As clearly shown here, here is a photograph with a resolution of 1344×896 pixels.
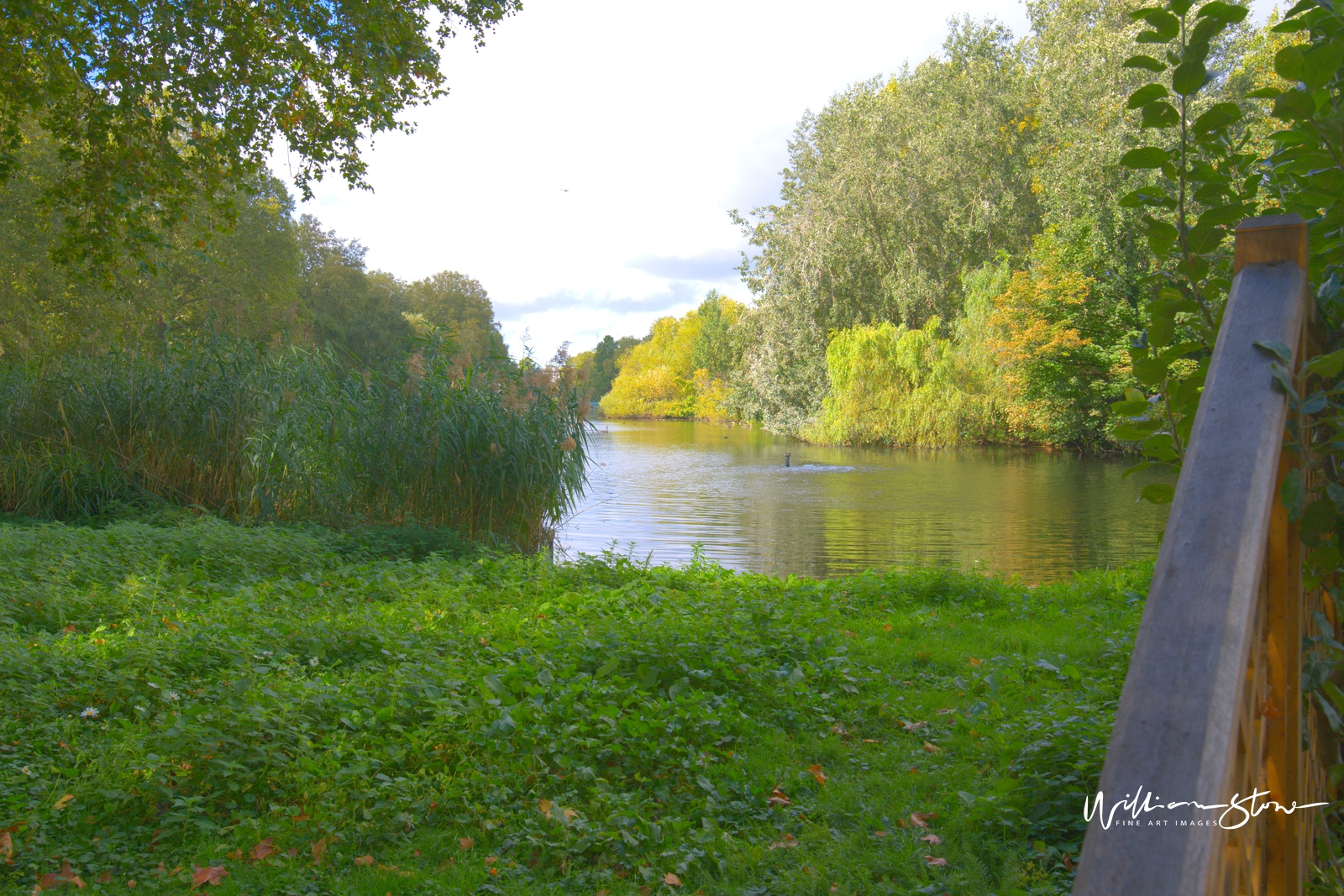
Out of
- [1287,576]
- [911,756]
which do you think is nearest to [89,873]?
[911,756]

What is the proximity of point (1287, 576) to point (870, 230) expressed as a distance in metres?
30.8

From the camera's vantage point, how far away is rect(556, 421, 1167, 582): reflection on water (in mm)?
11688

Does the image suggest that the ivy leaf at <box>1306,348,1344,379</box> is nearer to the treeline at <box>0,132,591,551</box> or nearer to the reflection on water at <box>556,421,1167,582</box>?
the treeline at <box>0,132,591,551</box>

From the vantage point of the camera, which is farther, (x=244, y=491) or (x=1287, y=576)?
(x=244, y=491)

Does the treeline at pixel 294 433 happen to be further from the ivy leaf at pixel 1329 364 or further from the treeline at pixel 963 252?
the treeline at pixel 963 252

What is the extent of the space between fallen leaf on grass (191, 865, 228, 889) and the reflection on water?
655cm

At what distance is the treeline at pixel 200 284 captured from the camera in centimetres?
1003

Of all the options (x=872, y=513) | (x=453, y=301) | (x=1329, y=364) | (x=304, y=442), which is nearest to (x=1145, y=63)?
(x=1329, y=364)

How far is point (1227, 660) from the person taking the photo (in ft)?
2.79

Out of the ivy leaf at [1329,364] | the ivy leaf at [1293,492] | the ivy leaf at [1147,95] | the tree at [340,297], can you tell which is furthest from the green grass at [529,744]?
the tree at [340,297]

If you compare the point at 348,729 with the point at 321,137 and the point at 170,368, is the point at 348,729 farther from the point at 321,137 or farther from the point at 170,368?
the point at 170,368

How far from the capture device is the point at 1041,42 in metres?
29.6

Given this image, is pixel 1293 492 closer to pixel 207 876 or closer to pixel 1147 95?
pixel 1147 95

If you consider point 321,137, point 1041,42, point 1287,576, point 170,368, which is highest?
point 1041,42
